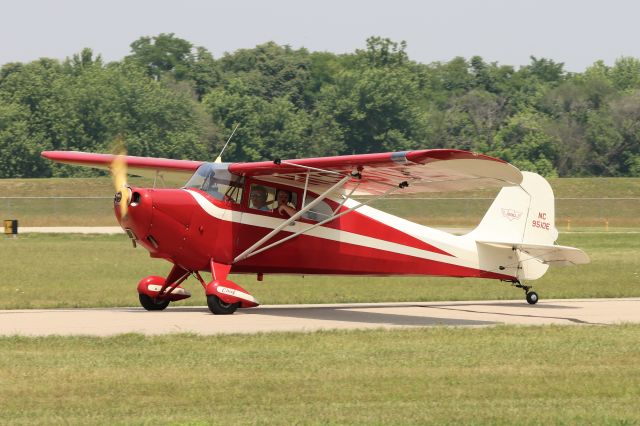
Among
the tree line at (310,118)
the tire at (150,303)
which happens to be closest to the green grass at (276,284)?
the tire at (150,303)

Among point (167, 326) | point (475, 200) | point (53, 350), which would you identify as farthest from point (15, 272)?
point (475, 200)

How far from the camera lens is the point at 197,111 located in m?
93.6

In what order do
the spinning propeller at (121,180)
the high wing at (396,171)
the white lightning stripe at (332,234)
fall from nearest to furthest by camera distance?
A: the high wing at (396,171), the spinning propeller at (121,180), the white lightning stripe at (332,234)

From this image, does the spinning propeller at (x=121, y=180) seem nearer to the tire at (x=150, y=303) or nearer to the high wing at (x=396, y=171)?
the high wing at (x=396, y=171)

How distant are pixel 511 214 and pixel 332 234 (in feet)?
11.1

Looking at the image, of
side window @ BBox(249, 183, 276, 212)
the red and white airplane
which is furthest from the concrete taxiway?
side window @ BBox(249, 183, 276, 212)

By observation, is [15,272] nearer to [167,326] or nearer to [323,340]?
[167,326]

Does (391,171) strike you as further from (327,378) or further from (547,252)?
(327,378)

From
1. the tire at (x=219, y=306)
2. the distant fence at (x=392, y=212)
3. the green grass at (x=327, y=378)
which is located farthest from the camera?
the distant fence at (x=392, y=212)

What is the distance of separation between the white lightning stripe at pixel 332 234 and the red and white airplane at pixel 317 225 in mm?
16

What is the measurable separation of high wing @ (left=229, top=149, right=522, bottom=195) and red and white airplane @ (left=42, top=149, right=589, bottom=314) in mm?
21

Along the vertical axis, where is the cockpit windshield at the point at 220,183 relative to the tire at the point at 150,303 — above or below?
above

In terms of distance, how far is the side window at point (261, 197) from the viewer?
1864cm

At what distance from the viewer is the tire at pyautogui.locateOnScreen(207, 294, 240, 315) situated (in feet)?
58.3
